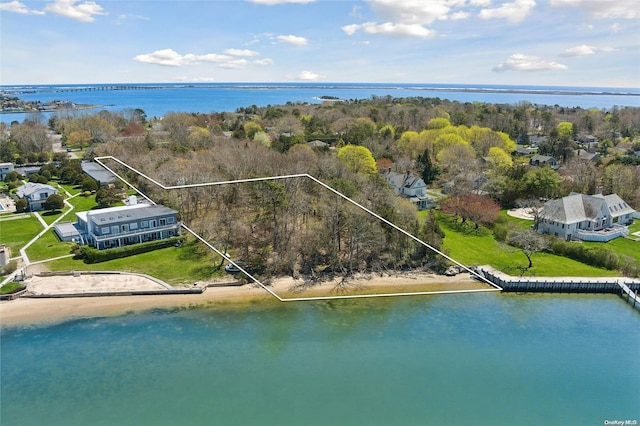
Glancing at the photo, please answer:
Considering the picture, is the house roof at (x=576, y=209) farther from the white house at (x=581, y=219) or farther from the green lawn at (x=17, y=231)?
the green lawn at (x=17, y=231)

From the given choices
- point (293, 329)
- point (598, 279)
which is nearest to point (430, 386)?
point (293, 329)

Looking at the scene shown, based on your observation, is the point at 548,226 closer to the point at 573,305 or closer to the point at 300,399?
the point at 573,305

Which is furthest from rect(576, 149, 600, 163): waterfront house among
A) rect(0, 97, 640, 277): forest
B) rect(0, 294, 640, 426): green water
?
rect(0, 294, 640, 426): green water

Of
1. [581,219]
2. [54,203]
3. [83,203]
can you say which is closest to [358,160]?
[581,219]

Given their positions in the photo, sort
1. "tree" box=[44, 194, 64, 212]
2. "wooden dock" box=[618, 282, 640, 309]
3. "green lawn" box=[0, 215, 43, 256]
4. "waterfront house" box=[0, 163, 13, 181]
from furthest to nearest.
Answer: "waterfront house" box=[0, 163, 13, 181], "tree" box=[44, 194, 64, 212], "green lawn" box=[0, 215, 43, 256], "wooden dock" box=[618, 282, 640, 309]

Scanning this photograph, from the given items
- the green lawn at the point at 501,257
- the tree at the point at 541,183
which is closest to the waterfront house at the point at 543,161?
the tree at the point at 541,183

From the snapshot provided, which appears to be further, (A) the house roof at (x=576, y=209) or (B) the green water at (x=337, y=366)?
(A) the house roof at (x=576, y=209)

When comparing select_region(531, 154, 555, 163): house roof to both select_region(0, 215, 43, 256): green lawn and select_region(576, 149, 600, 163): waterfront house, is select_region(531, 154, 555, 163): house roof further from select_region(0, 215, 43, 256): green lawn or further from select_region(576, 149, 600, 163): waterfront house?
select_region(0, 215, 43, 256): green lawn
